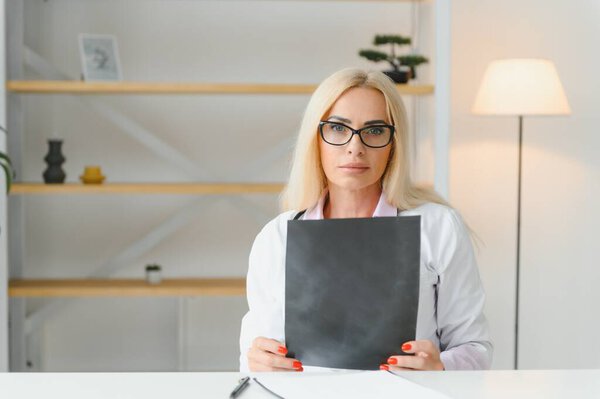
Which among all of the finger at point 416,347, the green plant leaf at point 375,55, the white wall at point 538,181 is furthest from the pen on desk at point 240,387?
the white wall at point 538,181

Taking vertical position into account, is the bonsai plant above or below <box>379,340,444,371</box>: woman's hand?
above

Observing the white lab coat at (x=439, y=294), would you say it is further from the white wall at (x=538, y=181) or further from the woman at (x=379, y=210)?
the white wall at (x=538, y=181)

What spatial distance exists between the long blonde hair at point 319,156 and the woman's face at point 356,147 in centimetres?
1

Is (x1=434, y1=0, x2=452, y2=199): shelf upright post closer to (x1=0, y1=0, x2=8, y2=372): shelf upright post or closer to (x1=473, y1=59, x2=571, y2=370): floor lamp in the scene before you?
(x1=473, y1=59, x2=571, y2=370): floor lamp

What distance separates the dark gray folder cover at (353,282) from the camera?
4.84 feet

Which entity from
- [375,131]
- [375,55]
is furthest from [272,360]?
[375,55]

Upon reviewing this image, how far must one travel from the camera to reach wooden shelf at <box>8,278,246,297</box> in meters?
3.34

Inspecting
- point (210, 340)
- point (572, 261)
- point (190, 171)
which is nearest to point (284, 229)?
point (190, 171)

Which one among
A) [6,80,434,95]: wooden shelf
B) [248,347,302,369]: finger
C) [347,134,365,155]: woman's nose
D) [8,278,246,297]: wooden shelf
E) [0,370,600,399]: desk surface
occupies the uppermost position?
[6,80,434,95]: wooden shelf

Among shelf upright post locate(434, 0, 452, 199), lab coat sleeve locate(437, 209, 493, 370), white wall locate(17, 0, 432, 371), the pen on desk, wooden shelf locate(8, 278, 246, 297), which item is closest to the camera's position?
the pen on desk

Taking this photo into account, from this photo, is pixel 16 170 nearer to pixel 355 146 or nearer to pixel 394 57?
pixel 394 57

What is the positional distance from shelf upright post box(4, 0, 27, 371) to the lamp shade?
1773 millimetres

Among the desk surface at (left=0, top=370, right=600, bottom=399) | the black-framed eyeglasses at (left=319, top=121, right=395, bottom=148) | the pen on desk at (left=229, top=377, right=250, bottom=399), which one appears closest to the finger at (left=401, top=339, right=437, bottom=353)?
the desk surface at (left=0, top=370, right=600, bottom=399)

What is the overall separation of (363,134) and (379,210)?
0.16 meters
